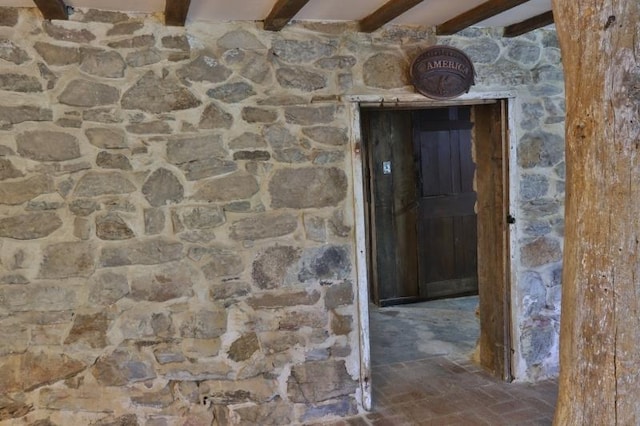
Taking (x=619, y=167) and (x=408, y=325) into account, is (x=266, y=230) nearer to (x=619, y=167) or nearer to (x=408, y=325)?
(x=619, y=167)

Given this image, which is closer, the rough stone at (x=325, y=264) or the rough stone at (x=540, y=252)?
the rough stone at (x=325, y=264)

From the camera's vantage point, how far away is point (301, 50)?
2.79m

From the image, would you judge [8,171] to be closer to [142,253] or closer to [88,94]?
[88,94]

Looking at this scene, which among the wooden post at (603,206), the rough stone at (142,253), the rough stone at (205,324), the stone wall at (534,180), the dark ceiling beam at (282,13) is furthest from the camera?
the stone wall at (534,180)

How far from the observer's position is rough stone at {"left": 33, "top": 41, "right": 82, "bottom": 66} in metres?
2.46

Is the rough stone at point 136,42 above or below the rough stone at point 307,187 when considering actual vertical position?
above

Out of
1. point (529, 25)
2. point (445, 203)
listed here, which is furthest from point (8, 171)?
point (445, 203)

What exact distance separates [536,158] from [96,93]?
2.62 m

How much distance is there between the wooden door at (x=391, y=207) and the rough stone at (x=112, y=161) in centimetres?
283

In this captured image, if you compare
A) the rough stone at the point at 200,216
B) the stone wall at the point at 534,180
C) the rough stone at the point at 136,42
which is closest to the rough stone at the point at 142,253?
the rough stone at the point at 200,216

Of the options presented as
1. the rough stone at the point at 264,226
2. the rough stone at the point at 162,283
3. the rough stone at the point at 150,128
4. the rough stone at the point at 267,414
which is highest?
the rough stone at the point at 150,128

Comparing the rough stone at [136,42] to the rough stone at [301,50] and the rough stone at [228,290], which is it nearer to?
the rough stone at [301,50]

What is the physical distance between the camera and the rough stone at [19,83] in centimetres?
242

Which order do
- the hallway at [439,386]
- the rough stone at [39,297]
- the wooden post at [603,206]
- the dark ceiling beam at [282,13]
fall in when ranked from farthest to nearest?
the hallway at [439,386] < the rough stone at [39,297] < the dark ceiling beam at [282,13] < the wooden post at [603,206]
